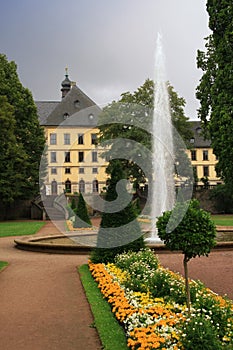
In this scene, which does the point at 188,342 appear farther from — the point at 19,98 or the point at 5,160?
the point at 19,98

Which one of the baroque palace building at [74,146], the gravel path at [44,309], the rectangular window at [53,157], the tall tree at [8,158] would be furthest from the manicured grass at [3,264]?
the rectangular window at [53,157]

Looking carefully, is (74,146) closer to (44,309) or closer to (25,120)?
(25,120)

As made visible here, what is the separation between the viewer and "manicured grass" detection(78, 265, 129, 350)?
6.15m

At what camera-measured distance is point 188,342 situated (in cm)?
519

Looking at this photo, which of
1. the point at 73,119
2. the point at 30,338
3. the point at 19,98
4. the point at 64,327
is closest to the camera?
the point at 30,338

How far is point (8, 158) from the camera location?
39312mm

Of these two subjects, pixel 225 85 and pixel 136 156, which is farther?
pixel 136 156

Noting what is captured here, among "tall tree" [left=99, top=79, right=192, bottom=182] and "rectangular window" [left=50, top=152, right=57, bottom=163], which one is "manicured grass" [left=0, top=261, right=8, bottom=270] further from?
"rectangular window" [left=50, top=152, right=57, bottom=163]

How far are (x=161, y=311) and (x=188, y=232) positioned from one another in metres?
1.30

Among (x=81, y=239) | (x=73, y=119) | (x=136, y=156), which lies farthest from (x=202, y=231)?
(x=73, y=119)

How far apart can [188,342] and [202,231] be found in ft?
6.91

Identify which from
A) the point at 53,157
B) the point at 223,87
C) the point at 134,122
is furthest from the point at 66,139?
the point at 223,87

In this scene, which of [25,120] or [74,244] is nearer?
[74,244]

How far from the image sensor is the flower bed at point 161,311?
537cm
